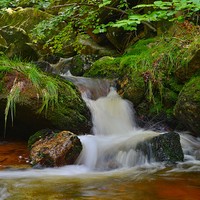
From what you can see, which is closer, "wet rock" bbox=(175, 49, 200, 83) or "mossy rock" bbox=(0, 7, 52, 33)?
"wet rock" bbox=(175, 49, 200, 83)

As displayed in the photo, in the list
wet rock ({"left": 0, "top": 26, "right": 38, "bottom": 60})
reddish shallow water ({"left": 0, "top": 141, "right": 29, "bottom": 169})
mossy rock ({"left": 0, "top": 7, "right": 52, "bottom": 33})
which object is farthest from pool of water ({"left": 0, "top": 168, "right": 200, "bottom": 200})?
mossy rock ({"left": 0, "top": 7, "right": 52, "bottom": 33})

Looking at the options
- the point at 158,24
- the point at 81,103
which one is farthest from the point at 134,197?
the point at 158,24

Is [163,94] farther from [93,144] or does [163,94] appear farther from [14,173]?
[14,173]

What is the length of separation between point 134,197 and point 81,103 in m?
2.71

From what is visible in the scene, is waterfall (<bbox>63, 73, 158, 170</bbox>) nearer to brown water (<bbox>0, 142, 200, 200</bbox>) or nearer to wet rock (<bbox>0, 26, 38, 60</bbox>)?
brown water (<bbox>0, 142, 200, 200</bbox>)

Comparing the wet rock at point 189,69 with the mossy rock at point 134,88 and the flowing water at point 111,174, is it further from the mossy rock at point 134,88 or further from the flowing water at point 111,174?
the flowing water at point 111,174

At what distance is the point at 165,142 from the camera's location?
13.0 ft

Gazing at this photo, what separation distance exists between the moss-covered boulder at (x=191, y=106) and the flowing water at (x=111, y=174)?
0.28 m

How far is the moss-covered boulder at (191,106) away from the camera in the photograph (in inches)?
172

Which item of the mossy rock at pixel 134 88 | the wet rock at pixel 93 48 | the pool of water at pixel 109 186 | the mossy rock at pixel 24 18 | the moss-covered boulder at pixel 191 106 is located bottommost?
the pool of water at pixel 109 186

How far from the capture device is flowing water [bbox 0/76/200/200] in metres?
2.76

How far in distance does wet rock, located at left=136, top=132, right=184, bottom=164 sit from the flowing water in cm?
11

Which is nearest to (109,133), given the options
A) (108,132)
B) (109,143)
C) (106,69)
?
(108,132)

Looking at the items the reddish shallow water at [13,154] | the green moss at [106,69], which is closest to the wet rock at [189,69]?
the green moss at [106,69]
